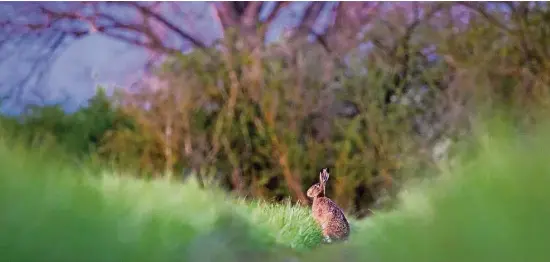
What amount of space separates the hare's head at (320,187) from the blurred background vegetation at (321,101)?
0.08 ft

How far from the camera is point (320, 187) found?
2037mm

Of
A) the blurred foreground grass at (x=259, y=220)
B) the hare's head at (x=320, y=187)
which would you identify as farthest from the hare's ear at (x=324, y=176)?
the blurred foreground grass at (x=259, y=220)

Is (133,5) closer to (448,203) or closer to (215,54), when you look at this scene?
(215,54)

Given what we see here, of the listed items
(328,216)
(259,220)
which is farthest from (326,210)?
(259,220)

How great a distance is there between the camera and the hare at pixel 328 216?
1.99m

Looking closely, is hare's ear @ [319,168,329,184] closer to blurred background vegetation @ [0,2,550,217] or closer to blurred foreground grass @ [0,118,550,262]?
blurred background vegetation @ [0,2,550,217]

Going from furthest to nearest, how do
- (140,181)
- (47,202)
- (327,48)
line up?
1. (327,48)
2. (140,181)
3. (47,202)

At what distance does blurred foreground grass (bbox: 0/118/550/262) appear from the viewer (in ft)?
5.90

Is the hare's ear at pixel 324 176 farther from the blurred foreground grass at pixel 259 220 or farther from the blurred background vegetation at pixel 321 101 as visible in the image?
the blurred foreground grass at pixel 259 220

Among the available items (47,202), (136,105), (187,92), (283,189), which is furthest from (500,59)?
(47,202)

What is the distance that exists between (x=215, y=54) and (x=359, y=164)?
0.63m

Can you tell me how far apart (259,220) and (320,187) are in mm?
236

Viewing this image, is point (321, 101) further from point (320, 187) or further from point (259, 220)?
point (259, 220)

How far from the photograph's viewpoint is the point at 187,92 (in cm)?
210
